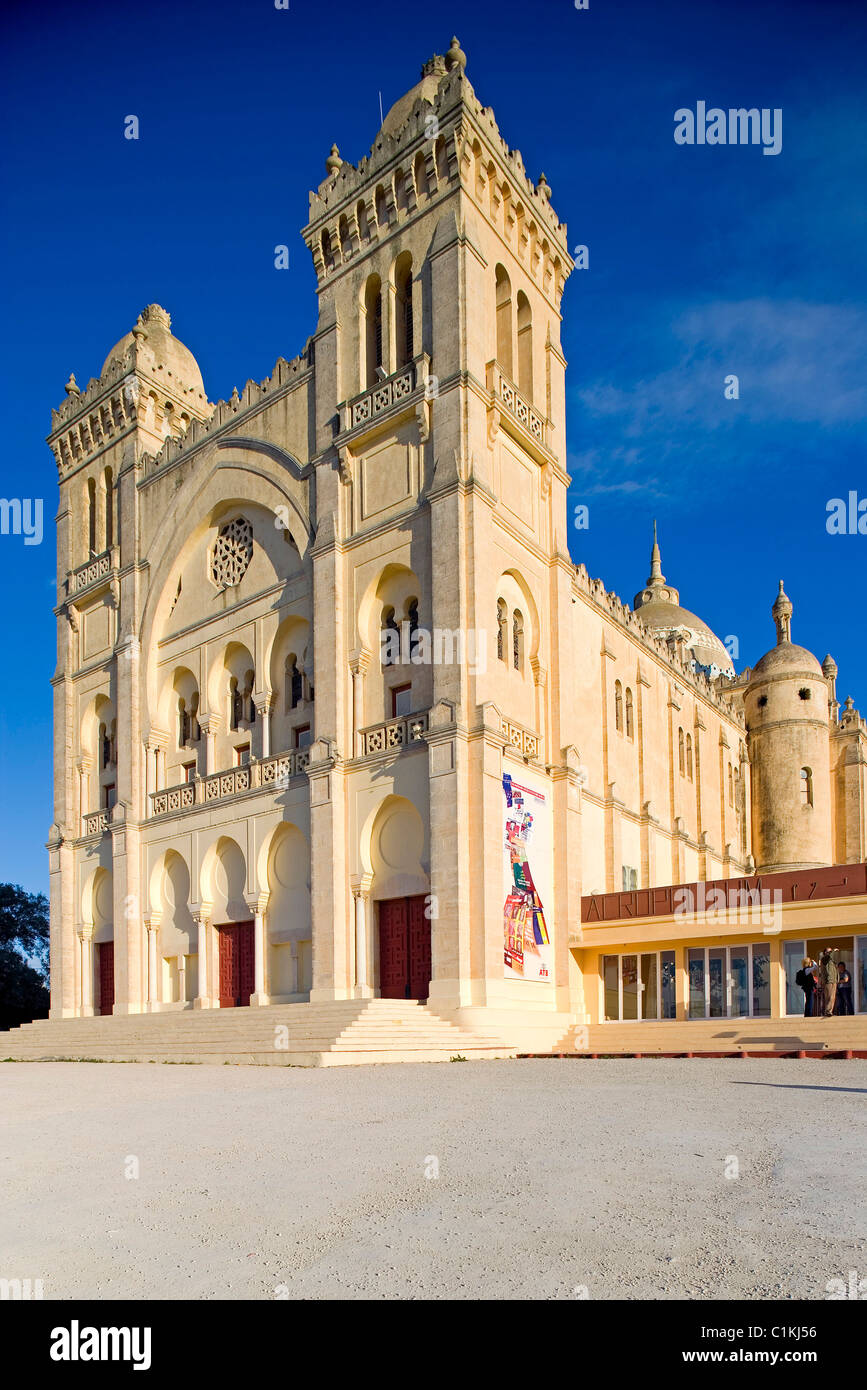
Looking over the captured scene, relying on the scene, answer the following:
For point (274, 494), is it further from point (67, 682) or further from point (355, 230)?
point (67, 682)

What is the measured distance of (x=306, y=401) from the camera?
107 ft

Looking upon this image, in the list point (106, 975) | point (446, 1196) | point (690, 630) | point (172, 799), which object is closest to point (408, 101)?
point (172, 799)

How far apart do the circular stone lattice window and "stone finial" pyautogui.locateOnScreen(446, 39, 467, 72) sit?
1445 cm

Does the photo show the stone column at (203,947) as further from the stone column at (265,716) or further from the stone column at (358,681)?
the stone column at (358,681)

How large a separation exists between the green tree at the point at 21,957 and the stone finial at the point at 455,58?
1518 inches

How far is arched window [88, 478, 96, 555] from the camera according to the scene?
4234 centimetres

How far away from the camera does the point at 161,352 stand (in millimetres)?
42500

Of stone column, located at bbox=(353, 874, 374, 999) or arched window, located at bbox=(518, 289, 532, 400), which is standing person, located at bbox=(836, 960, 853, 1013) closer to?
stone column, located at bbox=(353, 874, 374, 999)

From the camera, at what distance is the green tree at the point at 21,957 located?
153ft

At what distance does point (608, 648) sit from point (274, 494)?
12411 millimetres

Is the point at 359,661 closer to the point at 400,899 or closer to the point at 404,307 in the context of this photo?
the point at 400,899

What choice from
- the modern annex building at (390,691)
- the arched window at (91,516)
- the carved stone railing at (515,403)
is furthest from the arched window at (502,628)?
the arched window at (91,516)

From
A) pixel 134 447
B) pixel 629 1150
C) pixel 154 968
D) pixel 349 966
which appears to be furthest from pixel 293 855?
pixel 629 1150
